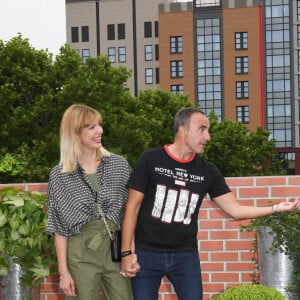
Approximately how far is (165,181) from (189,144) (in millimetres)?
278

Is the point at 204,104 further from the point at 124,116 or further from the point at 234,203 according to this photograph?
the point at 234,203

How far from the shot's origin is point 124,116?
31.0 metres

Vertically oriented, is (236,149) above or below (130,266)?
above

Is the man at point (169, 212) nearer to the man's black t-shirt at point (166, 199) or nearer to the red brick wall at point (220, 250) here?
the man's black t-shirt at point (166, 199)

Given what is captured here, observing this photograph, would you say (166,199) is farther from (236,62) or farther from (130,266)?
(236,62)

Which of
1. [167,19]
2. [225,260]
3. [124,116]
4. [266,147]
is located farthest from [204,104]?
[225,260]

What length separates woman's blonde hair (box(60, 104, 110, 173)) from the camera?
398 cm

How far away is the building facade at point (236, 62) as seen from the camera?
69875 millimetres

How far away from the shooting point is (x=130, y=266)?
4004 millimetres

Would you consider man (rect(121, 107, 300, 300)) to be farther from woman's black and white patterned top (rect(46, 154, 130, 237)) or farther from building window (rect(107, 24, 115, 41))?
building window (rect(107, 24, 115, 41))

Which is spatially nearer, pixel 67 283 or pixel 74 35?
pixel 67 283

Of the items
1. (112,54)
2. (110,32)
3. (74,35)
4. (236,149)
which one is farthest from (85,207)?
(74,35)

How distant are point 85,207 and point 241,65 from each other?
225 feet

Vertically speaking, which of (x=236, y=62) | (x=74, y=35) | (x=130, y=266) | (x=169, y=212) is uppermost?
(x=74, y=35)
